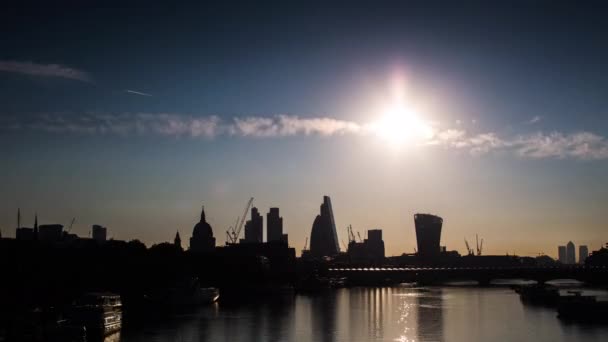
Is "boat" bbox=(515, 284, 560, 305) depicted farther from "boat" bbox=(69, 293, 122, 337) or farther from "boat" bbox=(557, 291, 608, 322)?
"boat" bbox=(69, 293, 122, 337)

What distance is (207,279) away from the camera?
195375mm

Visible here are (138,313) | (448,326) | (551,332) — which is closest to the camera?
(551,332)

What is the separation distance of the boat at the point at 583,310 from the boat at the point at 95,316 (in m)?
75.7

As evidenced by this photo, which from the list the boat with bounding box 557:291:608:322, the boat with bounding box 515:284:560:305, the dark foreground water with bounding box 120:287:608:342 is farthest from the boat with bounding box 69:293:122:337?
the boat with bounding box 515:284:560:305

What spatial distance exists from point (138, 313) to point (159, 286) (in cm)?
2809

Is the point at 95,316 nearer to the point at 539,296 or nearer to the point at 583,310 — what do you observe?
the point at 583,310

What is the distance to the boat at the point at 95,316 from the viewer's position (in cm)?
8462

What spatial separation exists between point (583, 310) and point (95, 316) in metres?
81.7

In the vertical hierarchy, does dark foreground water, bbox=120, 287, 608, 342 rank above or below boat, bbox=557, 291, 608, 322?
below

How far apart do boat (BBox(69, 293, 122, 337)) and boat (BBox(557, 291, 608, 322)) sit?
75.7 meters

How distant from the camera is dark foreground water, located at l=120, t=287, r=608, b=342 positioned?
89062 mm

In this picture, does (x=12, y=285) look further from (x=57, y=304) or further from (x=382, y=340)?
(x=382, y=340)

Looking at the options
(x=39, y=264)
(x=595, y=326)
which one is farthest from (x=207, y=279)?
(x=595, y=326)

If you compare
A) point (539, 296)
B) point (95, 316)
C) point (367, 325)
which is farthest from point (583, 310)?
point (95, 316)
